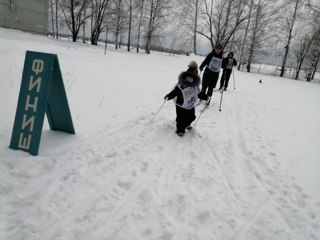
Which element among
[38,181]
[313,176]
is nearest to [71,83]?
[38,181]

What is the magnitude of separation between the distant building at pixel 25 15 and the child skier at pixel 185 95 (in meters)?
23.1

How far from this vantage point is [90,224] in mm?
2672

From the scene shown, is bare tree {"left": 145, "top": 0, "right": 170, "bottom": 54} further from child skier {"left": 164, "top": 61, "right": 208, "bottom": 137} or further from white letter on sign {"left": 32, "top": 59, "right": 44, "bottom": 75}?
white letter on sign {"left": 32, "top": 59, "right": 44, "bottom": 75}

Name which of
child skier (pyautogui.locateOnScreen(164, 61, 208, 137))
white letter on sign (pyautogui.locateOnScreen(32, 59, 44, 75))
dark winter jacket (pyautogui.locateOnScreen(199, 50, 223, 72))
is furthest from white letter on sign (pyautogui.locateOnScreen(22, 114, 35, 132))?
dark winter jacket (pyautogui.locateOnScreen(199, 50, 223, 72))

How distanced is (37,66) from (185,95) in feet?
9.68

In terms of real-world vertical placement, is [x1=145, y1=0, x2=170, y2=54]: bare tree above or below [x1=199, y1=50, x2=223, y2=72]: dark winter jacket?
above

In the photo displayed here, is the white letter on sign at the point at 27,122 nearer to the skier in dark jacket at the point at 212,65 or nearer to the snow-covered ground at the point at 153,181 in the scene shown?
the snow-covered ground at the point at 153,181

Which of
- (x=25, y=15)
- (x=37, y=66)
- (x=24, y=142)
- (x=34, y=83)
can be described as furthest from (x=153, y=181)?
(x=25, y=15)

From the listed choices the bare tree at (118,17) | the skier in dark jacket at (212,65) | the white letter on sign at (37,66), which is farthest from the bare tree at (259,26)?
the white letter on sign at (37,66)

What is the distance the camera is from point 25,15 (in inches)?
923

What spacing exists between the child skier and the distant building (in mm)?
23095

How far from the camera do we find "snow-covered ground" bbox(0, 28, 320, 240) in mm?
2730

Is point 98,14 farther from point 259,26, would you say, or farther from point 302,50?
point 302,50

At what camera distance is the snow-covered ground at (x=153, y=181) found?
2.73 meters
